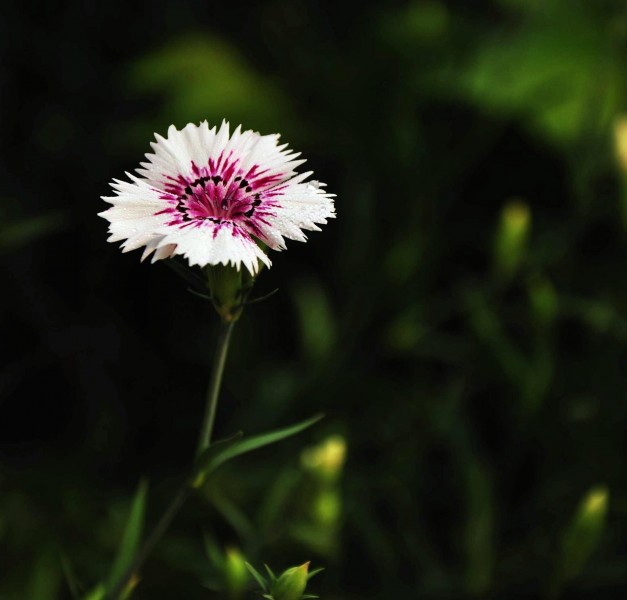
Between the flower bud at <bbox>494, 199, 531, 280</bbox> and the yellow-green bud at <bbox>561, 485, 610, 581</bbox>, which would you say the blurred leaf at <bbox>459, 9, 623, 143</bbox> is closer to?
the flower bud at <bbox>494, 199, 531, 280</bbox>

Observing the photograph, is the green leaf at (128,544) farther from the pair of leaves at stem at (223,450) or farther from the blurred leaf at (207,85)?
the blurred leaf at (207,85)

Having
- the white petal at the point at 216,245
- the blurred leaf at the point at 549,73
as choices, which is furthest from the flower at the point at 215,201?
the blurred leaf at the point at 549,73

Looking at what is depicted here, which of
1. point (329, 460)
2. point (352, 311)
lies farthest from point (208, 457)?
point (352, 311)

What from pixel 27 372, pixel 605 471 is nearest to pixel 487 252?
pixel 605 471

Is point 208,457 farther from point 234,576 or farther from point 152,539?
point 234,576

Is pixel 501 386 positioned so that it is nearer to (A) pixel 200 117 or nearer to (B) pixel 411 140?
(B) pixel 411 140

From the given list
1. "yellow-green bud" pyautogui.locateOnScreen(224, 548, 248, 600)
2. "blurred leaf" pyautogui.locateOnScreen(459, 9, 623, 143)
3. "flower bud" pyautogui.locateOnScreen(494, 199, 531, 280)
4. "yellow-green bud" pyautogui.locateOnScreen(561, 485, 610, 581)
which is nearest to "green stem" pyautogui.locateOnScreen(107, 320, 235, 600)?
"yellow-green bud" pyautogui.locateOnScreen(224, 548, 248, 600)

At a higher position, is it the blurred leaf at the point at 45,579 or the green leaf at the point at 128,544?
the green leaf at the point at 128,544
